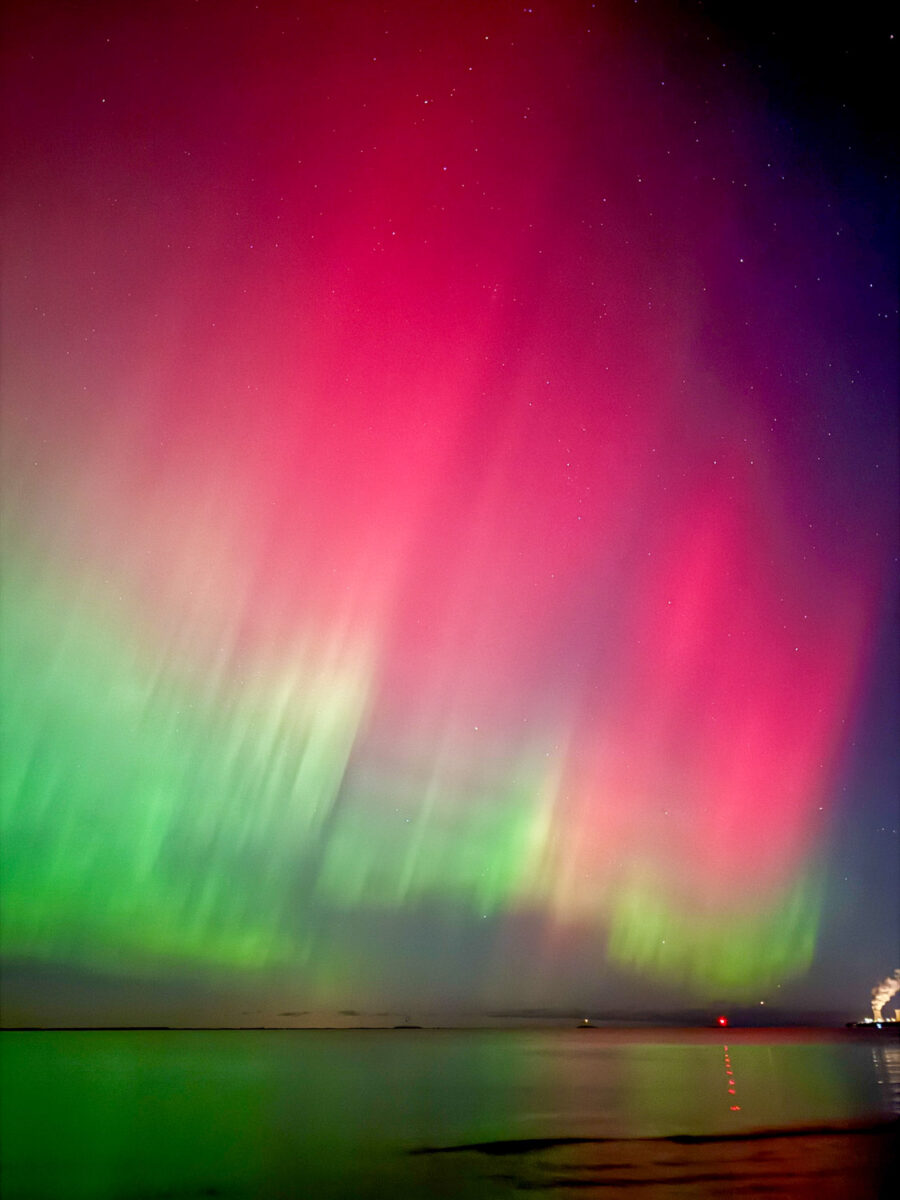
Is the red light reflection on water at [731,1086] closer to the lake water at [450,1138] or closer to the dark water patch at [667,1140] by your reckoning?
the lake water at [450,1138]

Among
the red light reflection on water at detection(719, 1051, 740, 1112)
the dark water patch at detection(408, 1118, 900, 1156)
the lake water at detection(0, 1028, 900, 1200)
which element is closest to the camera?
the lake water at detection(0, 1028, 900, 1200)

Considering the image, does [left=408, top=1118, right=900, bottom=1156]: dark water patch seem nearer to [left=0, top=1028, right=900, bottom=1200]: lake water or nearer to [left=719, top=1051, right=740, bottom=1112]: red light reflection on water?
[left=0, top=1028, right=900, bottom=1200]: lake water

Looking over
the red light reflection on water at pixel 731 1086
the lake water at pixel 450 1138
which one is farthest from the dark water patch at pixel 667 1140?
the red light reflection on water at pixel 731 1086

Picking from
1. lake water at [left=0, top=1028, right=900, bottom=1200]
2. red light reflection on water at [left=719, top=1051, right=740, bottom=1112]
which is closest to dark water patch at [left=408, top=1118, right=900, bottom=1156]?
lake water at [left=0, top=1028, right=900, bottom=1200]

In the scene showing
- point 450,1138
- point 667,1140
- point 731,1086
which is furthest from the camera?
point 731,1086

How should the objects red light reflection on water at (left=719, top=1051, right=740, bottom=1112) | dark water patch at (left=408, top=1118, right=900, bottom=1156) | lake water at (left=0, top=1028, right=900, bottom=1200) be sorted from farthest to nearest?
red light reflection on water at (left=719, top=1051, right=740, bottom=1112) → dark water patch at (left=408, top=1118, right=900, bottom=1156) → lake water at (left=0, top=1028, right=900, bottom=1200)

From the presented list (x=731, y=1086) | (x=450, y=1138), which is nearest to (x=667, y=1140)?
(x=450, y=1138)

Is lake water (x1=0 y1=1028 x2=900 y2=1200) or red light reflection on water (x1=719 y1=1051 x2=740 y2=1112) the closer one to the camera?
lake water (x1=0 y1=1028 x2=900 y2=1200)

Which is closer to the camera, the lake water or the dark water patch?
the lake water

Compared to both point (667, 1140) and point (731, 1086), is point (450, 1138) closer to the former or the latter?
point (667, 1140)

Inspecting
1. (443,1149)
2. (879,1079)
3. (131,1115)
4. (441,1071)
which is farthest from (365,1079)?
(443,1149)

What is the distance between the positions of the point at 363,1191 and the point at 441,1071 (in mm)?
47827

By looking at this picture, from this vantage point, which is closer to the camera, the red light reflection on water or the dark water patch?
the dark water patch

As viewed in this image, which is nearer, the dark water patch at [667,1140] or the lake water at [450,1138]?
the lake water at [450,1138]
